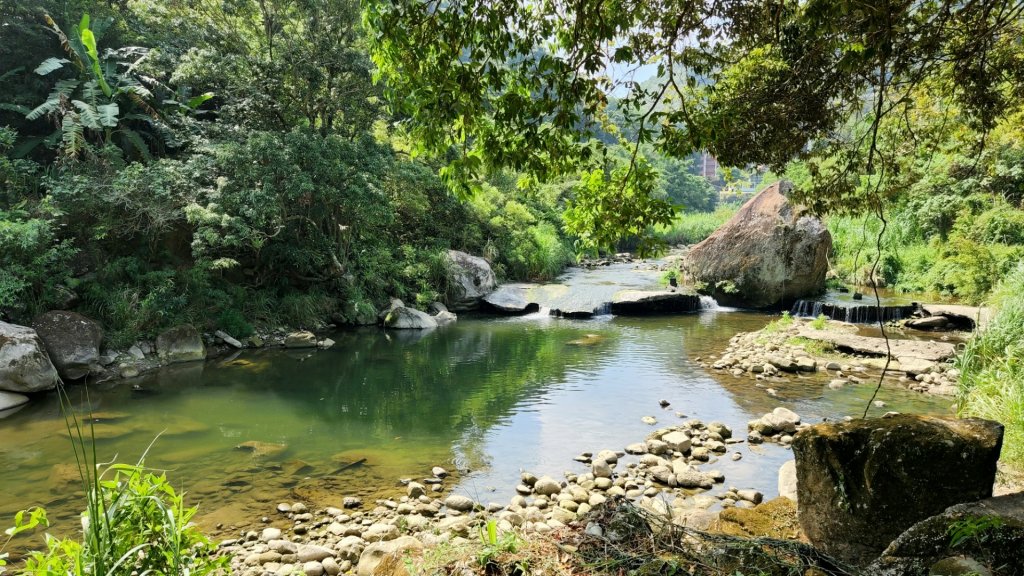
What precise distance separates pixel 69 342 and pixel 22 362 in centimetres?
109

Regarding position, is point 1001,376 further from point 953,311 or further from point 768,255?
point 768,255

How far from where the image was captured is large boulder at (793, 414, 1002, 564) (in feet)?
9.97

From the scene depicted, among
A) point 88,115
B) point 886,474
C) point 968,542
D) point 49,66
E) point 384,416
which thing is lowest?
point 384,416

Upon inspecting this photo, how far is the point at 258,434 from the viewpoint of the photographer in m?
8.20

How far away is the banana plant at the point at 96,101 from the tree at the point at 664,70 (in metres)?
12.6

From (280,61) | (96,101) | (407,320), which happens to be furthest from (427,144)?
(96,101)

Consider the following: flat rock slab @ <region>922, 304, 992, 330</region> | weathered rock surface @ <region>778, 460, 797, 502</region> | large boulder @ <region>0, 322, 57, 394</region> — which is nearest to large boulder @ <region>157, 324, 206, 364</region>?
large boulder @ <region>0, 322, 57, 394</region>

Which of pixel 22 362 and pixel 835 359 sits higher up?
pixel 22 362

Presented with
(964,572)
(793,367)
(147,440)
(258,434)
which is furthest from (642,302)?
(964,572)

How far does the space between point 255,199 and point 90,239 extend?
141 inches

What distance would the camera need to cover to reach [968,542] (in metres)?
2.22

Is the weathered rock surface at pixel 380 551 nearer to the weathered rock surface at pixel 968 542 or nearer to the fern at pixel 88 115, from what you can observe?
the weathered rock surface at pixel 968 542

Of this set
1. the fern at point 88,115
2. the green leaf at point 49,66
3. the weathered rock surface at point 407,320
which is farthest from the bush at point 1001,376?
the green leaf at point 49,66

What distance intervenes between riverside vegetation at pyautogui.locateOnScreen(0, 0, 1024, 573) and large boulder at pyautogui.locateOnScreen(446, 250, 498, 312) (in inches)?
31.3
